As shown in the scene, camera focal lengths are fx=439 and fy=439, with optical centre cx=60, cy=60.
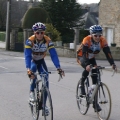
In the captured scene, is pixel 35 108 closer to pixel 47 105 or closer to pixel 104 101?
pixel 47 105

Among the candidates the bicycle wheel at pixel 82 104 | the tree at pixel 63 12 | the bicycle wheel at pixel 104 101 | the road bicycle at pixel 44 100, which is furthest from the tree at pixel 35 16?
the road bicycle at pixel 44 100

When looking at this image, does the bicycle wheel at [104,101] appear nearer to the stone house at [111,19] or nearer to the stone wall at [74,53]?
the stone wall at [74,53]

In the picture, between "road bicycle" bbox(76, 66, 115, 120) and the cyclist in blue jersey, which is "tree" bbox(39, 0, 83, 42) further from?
the cyclist in blue jersey

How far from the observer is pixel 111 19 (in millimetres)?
34125

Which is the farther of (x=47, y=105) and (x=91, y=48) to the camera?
(x=91, y=48)

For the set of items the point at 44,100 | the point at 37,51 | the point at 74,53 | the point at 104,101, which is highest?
the point at 37,51

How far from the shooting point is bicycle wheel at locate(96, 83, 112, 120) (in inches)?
319

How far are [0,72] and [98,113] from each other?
426 inches

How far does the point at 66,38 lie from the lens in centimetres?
4628

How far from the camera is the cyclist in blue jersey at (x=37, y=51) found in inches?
308

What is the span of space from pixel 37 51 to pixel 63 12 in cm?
4157

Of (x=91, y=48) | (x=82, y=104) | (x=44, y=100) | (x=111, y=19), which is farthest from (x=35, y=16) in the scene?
(x=44, y=100)

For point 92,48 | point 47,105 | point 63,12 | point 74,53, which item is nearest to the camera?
point 47,105

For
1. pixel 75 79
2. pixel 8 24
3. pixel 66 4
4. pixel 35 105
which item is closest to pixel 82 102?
pixel 35 105
